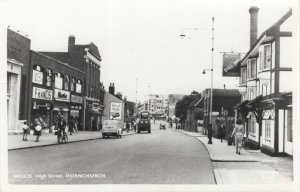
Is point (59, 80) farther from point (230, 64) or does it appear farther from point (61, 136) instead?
point (230, 64)

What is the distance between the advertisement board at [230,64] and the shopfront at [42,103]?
1198 centimetres

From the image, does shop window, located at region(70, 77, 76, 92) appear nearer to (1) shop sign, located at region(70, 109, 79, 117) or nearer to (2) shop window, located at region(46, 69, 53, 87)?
(1) shop sign, located at region(70, 109, 79, 117)

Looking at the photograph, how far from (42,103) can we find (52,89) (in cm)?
168

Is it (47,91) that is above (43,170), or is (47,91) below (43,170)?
above

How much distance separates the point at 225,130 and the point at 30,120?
13299 mm

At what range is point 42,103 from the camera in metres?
29.1

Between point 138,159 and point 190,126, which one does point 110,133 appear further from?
point 190,126

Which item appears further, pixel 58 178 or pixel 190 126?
pixel 190 126

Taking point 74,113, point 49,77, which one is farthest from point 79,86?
point 49,77

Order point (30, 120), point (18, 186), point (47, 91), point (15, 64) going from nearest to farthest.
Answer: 1. point (18, 186)
2. point (15, 64)
3. point (30, 120)
4. point (47, 91)

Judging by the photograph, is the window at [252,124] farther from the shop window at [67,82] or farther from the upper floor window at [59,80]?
the shop window at [67,82]

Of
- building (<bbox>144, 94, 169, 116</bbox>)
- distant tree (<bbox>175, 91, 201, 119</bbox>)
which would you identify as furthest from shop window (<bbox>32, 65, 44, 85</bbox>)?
building (<bbox>144, 94, 169, 116</bbox>)

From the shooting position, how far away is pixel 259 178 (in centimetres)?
927

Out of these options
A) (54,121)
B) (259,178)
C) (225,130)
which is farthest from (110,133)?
(259,178)
